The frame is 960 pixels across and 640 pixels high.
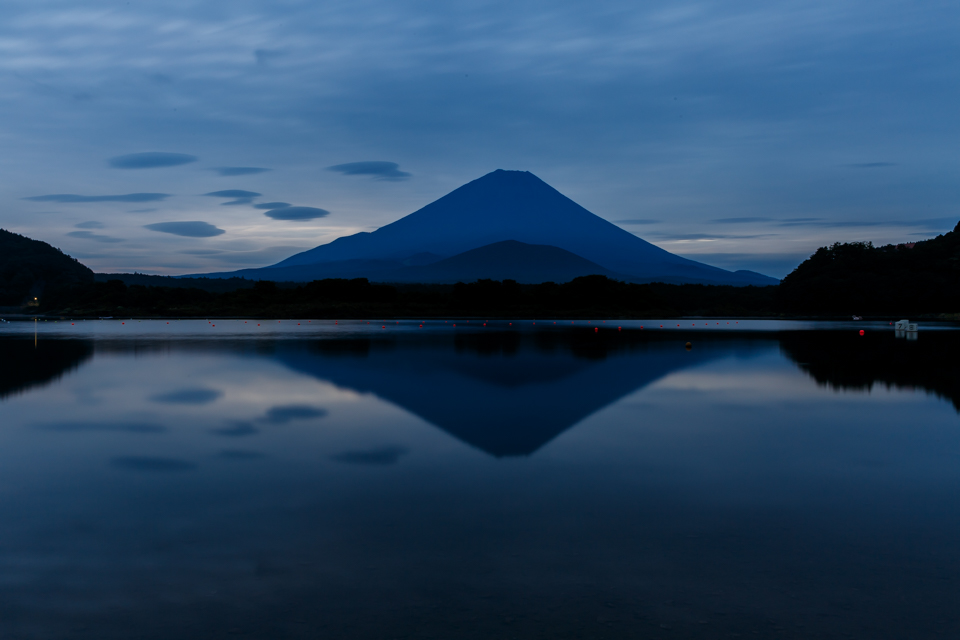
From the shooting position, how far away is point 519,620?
5.34 meters

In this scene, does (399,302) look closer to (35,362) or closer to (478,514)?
(35,362)

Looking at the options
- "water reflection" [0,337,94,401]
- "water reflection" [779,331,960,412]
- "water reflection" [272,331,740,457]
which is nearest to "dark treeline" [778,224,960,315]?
"water reflection" [779,331,960,412]

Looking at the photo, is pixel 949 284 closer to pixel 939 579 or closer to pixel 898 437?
pixel 898 437

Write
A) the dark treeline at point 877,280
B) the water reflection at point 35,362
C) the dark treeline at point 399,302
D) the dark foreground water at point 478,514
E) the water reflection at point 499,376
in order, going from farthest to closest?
the dark treeline at point 399,302 → the dark treeline at point 877,280 → the water reflection at point 35,362 → the water reflection at point 499,376 → the dark foreground water at point 478,514

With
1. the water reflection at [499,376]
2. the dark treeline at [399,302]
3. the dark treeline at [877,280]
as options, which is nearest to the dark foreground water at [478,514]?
the water reflection at [499,376]

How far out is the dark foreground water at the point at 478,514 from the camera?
5484 mm

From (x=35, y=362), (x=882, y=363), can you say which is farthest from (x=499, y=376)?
(x=35, y=362)

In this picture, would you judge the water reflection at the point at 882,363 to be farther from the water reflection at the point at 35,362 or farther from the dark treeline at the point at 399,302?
the dark treeline at the point at 399,302

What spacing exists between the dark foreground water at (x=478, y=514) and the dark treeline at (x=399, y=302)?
82205 millimetres

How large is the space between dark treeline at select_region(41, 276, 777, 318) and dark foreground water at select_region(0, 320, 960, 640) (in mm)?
82205

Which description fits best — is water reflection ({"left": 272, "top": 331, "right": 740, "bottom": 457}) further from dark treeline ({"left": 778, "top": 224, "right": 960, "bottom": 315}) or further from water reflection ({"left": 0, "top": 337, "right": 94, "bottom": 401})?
dark treeline ({"left": 778, "top": 224, "right": 960, "bottom": 315})

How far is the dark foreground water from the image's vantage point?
5.48m

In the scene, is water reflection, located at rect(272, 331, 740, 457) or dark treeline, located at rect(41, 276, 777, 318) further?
dark treeline, located at rect(41, 276, 777, 318)

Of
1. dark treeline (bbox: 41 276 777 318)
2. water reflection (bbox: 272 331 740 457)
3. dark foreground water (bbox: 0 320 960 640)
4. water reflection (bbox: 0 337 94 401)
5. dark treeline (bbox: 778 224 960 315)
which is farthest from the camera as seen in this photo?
dark treeline (bbox: 41 276 777 318)
